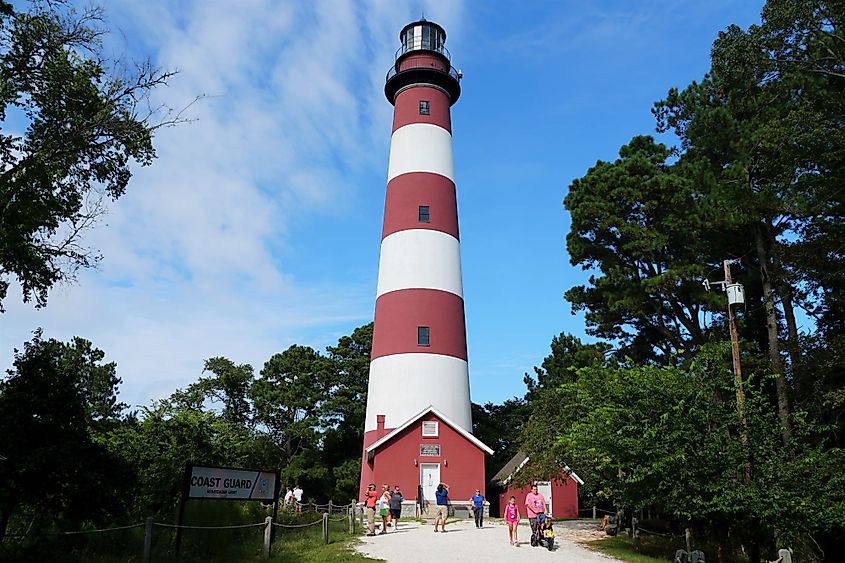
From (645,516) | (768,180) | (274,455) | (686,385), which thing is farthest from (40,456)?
(274,455)

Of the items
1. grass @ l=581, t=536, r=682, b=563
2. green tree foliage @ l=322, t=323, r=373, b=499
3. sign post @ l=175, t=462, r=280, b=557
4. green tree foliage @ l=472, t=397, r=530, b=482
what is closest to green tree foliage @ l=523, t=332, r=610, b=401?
green tree foliage @ l=472, t=397, r=530, b=482

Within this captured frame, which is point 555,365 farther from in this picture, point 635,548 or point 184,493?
point 184,493

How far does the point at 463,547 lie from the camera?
14578 mm

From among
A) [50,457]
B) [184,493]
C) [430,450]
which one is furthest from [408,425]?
[50,457]

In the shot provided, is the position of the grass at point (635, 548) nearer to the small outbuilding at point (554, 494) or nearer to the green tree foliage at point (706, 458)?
the green tree foliage at point (706, 458)

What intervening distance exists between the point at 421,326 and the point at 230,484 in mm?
13396

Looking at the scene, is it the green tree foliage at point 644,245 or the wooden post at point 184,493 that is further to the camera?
the green tree foliage at point 644,245

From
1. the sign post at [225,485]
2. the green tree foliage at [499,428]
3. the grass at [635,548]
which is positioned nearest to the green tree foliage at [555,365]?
the green tree foliage at [499,428]

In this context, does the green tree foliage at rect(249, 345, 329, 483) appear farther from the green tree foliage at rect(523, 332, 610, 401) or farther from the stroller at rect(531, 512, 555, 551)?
the stroller at rect(531, 512, 555, 551)

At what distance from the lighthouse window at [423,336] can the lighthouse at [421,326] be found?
4 centimetres

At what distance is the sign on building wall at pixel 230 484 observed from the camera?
1177 centimetres

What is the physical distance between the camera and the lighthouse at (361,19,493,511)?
24.5 meters

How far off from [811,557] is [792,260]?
7.74 metres

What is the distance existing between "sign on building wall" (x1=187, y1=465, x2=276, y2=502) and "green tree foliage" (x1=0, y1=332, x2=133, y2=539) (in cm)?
115
